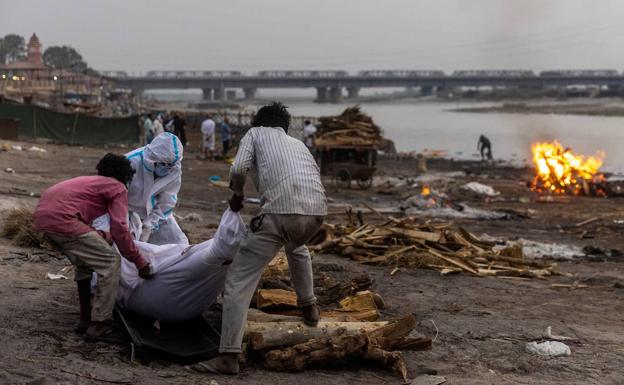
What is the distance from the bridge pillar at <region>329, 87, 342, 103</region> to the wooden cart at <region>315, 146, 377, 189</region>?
377 ft

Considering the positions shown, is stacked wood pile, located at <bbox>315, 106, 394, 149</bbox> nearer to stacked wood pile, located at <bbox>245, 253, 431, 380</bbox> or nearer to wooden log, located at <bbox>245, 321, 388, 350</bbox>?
stacked wood pile, located at <bbox>245, 253, 431, 380</bbox>

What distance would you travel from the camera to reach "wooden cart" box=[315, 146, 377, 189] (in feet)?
79.2

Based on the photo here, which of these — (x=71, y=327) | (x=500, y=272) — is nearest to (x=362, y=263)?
(x=500, y=272)

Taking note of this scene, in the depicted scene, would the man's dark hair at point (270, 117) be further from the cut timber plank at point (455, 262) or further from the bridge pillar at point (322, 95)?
the bridge pillar at point (322, 95)

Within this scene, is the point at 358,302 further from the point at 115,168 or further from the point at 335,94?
the point at 335,94

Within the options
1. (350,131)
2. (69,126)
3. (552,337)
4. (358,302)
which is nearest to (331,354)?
(358,302)

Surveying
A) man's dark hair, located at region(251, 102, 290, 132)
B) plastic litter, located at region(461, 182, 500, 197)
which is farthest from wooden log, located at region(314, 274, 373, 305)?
plastic litter, located at region(461, 182, 500, 197)

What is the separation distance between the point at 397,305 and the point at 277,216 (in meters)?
3.36

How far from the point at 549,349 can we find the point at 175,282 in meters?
3.47

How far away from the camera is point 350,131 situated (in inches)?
989

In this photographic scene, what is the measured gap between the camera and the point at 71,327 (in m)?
6.47

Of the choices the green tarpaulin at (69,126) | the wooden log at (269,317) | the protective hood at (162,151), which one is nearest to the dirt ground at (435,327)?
the wooden log at (269,317)

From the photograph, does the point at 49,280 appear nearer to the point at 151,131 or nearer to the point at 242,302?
the point at 242,302

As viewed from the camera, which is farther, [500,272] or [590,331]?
[500,272]
